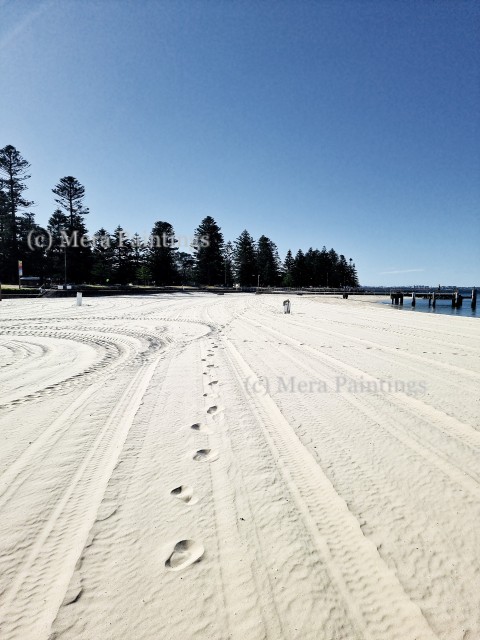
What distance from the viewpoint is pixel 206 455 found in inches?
112

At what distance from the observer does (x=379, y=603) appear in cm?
150

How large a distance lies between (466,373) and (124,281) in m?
64.6

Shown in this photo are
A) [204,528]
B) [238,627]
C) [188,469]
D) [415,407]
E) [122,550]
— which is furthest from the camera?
[415,407]

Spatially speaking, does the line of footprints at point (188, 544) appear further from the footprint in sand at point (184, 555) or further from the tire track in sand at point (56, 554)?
the tire track in sand at point (56, 554)

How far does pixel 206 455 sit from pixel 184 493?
1.78ft

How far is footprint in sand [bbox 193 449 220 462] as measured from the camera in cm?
278

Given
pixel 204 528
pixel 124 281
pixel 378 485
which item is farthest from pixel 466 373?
pixel 124 281

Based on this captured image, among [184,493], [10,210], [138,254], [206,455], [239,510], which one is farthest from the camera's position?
[138,254]

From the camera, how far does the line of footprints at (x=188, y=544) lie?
1.72 metres

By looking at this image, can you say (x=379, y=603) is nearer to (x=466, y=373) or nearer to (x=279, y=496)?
(x=279, y=496)

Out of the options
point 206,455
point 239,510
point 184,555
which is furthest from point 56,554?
point 206,455

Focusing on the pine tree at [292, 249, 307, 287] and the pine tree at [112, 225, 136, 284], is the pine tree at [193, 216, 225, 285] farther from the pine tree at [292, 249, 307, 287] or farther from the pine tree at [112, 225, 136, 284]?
the pine tree at [292, 249, 307, 287]

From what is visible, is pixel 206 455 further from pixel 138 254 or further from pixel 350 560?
pixel 138 254

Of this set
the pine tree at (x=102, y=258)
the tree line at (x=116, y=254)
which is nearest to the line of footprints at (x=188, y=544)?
the tree line at (x=116, y=254)
